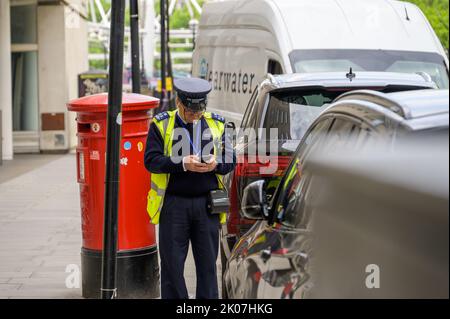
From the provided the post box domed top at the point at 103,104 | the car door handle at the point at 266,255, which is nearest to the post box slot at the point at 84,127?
the post box domed top at the point at 103,104

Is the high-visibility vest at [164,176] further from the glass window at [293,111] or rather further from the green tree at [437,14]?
the green tree at [437,14]

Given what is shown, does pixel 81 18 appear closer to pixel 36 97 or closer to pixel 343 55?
pixel 36 97

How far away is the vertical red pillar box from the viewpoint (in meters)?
7.88

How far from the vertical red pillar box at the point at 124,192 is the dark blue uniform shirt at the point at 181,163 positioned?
1.21 m

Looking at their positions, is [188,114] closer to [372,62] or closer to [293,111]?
[293,111]

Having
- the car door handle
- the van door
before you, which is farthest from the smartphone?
the van door

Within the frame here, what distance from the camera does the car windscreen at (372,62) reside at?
1270 centimetres

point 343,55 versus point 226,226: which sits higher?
point 343,55

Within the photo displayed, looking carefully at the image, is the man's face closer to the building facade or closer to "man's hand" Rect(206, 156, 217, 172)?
"man's hand" Rect(206, 156, 217, 172)

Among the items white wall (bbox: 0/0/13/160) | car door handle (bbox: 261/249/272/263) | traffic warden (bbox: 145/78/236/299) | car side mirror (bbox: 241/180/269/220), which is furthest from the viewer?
white wall (bbox: 0/0/13/160)

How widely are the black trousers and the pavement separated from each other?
1893 millimetres
